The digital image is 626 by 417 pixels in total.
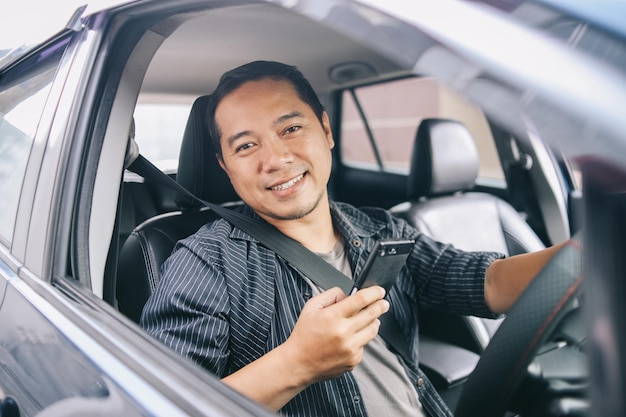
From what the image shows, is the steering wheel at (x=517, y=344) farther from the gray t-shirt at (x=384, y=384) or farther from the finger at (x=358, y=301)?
the gray t-shirt at (x=384, y=384)

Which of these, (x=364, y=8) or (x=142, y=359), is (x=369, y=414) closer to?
(x=142, y=359)

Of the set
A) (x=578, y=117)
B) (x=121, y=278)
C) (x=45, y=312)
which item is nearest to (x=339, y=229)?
(x=121, y=278)

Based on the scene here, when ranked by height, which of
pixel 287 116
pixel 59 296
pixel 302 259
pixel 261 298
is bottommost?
pixel 59 296

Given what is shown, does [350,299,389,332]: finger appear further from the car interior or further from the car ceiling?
the car ceiling

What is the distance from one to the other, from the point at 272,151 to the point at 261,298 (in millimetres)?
441

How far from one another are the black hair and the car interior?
0.06m

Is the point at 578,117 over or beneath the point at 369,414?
over

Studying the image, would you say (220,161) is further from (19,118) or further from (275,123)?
(19,118)

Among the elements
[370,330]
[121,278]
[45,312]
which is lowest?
[121,278]

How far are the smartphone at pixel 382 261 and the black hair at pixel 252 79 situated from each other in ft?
2.32

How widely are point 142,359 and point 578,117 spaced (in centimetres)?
80

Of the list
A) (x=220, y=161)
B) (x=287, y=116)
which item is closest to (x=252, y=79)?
(x=287, y=116)

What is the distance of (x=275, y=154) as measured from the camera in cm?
168

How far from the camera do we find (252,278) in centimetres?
155
